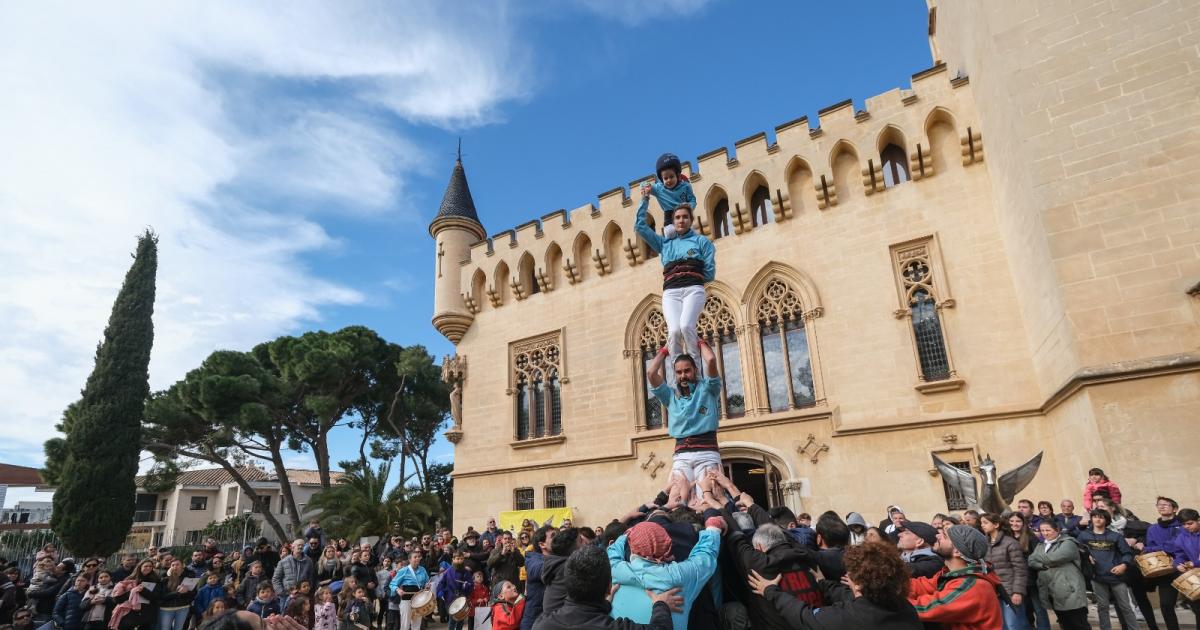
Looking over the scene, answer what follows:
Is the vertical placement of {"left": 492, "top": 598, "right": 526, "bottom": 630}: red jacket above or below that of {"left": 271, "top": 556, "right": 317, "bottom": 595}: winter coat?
below

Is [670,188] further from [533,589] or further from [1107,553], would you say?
[1107,553]

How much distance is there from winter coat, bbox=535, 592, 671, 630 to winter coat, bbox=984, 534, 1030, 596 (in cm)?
422

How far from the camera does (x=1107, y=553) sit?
6711mm

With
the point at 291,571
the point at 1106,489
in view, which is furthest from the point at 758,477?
the point at 291,571

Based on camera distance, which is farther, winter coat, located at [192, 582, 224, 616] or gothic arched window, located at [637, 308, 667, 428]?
gothic arched window, located at [637, 308, 667, 428]

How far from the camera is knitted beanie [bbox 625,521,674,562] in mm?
3211

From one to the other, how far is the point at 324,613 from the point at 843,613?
7.19m

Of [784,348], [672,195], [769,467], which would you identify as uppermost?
[672,195]

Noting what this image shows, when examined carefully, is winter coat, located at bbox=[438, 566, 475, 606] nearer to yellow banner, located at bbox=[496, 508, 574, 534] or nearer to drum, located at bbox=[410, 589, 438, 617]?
drum, located at bbox=[410, 589, 438, 617]

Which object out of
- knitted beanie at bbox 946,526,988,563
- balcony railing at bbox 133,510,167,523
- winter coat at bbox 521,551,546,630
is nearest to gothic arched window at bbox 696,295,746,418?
knitted beanie at bbox 946,526,988,563

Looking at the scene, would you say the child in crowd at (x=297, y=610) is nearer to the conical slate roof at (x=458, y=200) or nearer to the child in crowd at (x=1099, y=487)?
the child in crowd at (x=1099, y=487)

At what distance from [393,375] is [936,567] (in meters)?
29.8

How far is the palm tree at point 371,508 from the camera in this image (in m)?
20.0

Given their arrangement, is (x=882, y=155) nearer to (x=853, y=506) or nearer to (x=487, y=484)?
(x=853, y=506)
